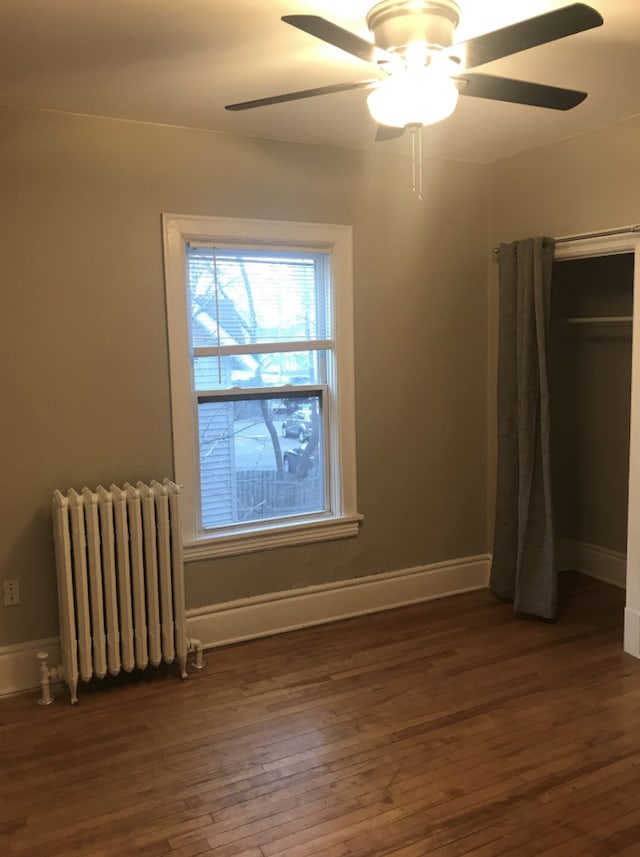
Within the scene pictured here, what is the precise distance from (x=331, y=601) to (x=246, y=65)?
101 inches

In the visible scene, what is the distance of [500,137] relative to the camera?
11.7 ft

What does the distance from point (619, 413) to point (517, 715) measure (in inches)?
83.3

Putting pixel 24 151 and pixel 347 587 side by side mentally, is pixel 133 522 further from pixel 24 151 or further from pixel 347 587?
pixel 24 151

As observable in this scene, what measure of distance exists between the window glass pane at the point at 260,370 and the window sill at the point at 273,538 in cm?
73

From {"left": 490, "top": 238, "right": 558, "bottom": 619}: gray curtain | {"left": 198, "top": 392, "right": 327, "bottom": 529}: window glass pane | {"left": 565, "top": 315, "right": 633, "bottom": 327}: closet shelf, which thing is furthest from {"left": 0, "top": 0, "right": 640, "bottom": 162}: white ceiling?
{"left": 198, "top": 392, "right": 327, "bottom": 529}: window glass pane

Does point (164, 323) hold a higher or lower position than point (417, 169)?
lower

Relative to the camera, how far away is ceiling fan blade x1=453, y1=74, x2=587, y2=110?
2121mm

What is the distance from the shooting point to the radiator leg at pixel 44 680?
3057mm

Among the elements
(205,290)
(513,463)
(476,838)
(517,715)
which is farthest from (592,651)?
Result: (205,290)

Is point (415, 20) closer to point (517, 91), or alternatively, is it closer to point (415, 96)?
point (415, 96)

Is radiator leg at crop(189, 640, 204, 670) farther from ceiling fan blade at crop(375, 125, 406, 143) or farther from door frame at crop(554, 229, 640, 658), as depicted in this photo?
ceiling fan blade at crop(375, 125, 406, 143)

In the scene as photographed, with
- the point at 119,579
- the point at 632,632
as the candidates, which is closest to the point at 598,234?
the point at 632,632

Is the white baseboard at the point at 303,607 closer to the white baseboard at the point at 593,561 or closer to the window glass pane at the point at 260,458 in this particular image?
the window glass pane at the point at 260,458

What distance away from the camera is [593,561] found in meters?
4.53
